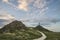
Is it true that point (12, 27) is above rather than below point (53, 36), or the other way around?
above

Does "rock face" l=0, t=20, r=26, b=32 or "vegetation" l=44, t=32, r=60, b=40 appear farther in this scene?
"vegetation" l=44, t=32, r=60, b=40

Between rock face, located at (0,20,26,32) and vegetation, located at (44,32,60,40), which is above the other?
rock face, located at (0,20,26,32)

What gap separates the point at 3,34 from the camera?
22812mm

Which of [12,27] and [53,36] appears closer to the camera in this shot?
[12,27]

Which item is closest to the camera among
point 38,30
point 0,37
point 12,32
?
point 0,37

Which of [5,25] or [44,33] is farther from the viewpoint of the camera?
[44,33]

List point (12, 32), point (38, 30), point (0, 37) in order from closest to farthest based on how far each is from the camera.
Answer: point (0, 37) < point (12, 32) < point (38, 30)

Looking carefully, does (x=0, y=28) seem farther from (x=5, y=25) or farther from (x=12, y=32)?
(x=12, y=32)

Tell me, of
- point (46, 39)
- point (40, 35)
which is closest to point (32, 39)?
point (46, 39)

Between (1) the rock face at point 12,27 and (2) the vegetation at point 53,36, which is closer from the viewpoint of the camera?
(1) the rock face at point 12,27

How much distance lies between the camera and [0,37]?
21.9 m

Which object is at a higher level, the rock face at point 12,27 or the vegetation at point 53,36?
the rock face at point 12,27

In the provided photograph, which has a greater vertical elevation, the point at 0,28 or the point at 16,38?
the point at 0,28

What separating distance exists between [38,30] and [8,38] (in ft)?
23.7
